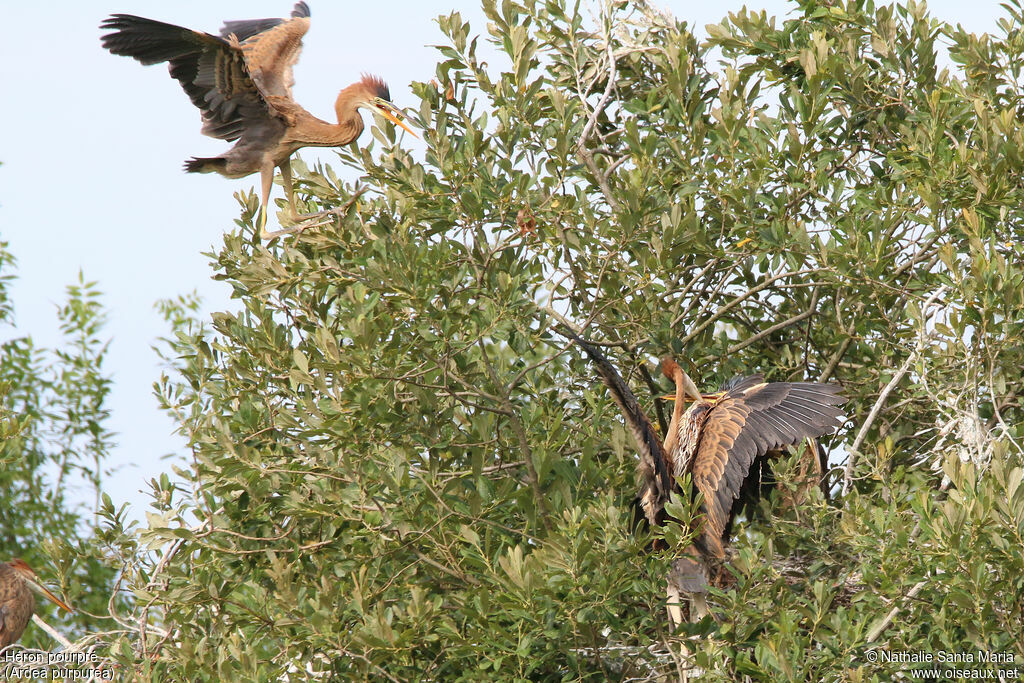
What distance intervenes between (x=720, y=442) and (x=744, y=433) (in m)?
0.11

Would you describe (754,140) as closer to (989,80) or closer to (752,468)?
(989,80)

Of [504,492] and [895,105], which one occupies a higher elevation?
[895,105]

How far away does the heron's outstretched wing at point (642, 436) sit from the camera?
11.7 ft

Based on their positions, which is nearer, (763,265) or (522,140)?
(522,140)

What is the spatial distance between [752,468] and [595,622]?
1.92 metres

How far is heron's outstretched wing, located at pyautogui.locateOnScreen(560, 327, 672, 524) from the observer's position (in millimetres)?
3555

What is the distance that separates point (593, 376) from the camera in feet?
15.5

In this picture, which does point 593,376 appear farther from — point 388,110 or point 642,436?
point 388,110

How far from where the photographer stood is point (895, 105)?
504 centimetres

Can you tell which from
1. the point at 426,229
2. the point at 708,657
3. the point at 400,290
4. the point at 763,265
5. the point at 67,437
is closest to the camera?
the point at 708,657

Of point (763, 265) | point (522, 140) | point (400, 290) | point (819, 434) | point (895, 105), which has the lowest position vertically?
point (819, 434)

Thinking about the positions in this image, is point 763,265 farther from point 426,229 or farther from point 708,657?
point 708,657

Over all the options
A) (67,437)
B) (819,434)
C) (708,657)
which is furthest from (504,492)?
(67,437)

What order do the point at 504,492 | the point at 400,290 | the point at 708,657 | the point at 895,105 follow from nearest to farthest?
the point at 708,657, the point at 400,290, the point at 504,492, the point at 895,105
